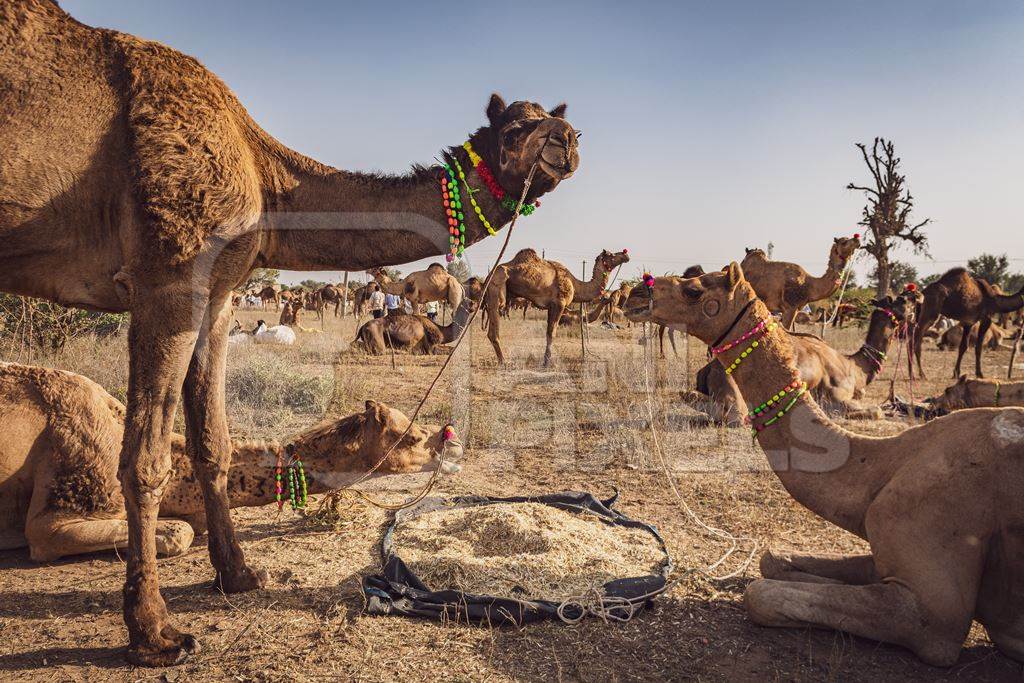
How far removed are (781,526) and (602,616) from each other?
228 centimetres

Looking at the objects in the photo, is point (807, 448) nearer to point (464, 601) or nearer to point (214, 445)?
point (464, 601)

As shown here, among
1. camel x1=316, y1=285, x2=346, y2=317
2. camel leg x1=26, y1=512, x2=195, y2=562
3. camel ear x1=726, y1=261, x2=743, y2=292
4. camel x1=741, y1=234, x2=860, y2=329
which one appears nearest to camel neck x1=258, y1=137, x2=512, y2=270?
camel ear x1=726, y1=261, x2=743, y2=292

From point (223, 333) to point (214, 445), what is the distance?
675mm

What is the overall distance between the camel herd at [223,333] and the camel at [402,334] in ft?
37.6

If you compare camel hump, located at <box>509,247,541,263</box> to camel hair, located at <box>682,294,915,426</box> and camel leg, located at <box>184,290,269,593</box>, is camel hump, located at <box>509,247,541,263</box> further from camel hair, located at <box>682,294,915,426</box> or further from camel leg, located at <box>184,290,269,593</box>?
camel leg, located at <box>184,290,269,593</box>

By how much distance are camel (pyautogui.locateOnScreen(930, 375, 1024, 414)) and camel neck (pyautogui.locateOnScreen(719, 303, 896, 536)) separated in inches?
191

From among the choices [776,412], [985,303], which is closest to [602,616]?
[776,412]

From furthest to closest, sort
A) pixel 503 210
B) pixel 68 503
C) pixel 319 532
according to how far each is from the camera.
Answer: pixel 319 532 → pixel 68 503 → pixel 503 210

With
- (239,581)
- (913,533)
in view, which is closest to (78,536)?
(239,581)

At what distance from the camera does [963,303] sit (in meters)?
14.2

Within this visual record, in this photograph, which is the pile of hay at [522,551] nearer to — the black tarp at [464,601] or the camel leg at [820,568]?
the black tarp at [464,601]

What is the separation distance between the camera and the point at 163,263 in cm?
303

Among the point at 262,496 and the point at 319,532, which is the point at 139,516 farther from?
the point at 319,532

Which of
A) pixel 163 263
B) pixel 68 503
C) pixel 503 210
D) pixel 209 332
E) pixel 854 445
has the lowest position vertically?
pixel 68 503
